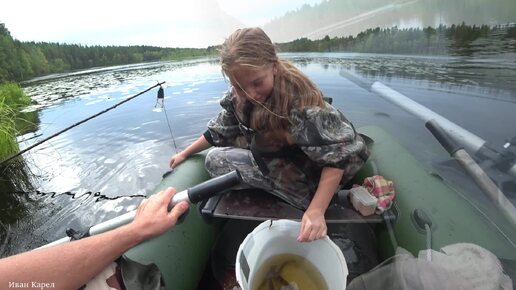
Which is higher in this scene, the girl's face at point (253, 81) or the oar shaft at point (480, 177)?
the girl's face at point (253, 81)

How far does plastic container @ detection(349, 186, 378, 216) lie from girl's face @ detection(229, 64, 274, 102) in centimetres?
76

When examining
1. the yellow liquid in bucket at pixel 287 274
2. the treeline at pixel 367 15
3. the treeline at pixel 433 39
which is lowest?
the yellow liquid in bucket at pixel 287 274

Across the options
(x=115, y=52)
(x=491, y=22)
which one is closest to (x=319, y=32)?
(x=491, y=22)

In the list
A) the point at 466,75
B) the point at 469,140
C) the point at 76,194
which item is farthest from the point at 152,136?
the point at 469,140

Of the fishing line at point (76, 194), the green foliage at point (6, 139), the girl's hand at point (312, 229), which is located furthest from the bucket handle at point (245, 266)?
the green foliage at point (6, 139)

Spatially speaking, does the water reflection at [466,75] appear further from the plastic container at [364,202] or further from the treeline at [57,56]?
the treeline at [57,56]

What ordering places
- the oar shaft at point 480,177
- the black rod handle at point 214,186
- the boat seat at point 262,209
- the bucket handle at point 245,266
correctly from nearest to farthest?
the oar shaft at point 480,177 < the bucket handle at point 245,266 < the black rod handle at point 214,186 < the boat seat at point 262,209

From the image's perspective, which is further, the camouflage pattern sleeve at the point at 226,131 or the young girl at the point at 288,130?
the camouflage pattern sleeve at the point at 226,131

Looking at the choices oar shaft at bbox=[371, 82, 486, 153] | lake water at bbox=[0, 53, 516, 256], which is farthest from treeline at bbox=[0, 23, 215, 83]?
oar shaft at bbox=[371, 82, 486, 153]

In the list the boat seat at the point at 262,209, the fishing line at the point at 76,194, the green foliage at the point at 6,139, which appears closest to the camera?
the boat seat at the point at 262,209

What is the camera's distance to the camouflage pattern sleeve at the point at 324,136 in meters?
1.56

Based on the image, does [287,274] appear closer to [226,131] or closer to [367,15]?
[226,131]

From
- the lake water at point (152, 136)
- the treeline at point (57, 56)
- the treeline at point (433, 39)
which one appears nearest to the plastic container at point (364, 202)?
the lake water at point (152, 136)

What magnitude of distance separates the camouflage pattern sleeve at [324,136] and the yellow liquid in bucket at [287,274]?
0.54 metres
